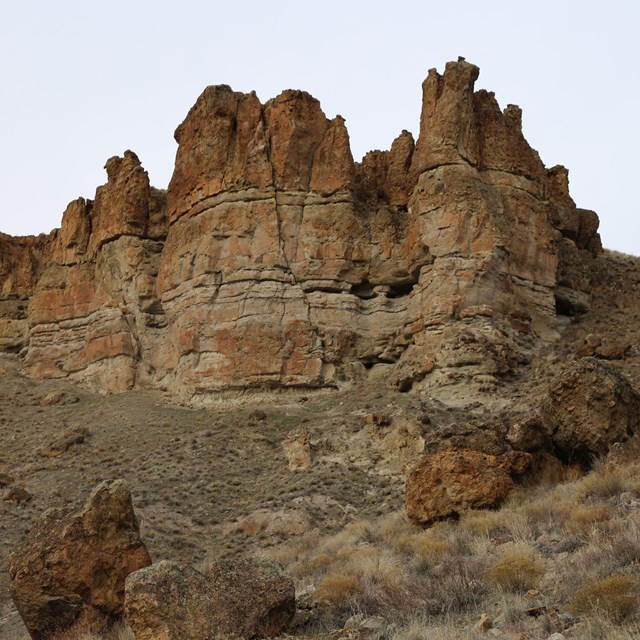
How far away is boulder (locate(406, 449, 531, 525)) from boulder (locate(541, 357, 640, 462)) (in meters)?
1.63

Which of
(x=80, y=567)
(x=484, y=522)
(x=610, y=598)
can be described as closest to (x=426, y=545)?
(x=484, y=522)

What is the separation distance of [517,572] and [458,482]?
6149 mm

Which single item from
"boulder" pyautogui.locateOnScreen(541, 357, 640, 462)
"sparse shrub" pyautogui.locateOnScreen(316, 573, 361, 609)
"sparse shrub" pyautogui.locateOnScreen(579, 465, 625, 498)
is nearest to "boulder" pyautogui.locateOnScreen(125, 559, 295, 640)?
"sparse shrub" pyautogui.locateOnScreen(316, 573, 361, 609)

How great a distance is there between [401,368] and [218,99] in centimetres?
1735

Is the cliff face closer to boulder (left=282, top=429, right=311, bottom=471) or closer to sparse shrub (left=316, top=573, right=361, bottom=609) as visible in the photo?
boulder (left=282, top=429, right=311, bottom=471)

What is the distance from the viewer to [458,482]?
1630 centimetres

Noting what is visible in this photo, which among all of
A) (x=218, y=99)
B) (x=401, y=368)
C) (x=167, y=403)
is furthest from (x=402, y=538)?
(x=218, y=99)

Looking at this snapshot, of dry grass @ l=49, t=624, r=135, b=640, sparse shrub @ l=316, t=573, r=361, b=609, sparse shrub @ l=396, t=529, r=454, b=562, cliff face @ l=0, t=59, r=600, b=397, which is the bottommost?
dry grass @ l=49, t=624, r=135, b=640

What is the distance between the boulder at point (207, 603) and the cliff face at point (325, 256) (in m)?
22.2

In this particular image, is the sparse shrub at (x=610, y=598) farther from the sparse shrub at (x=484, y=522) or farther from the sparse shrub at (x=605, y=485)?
the sparse shrub at (x=605, y=485)

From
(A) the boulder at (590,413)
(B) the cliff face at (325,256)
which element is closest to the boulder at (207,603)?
(A) the boulder at (590,413)

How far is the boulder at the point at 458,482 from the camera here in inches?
630

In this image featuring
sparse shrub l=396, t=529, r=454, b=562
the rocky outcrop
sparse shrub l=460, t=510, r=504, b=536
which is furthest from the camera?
A: sparse shrub l=460, t=510, r=504, b=536

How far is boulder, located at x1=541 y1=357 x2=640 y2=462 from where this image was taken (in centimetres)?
1753
